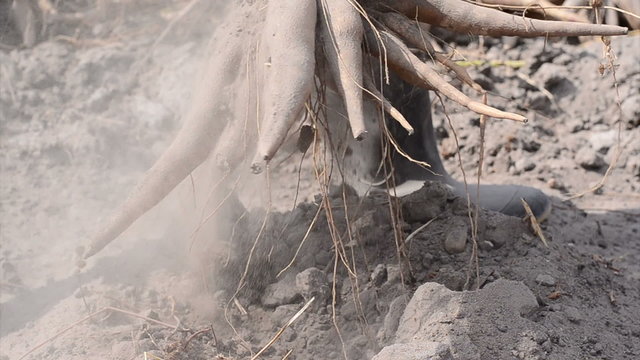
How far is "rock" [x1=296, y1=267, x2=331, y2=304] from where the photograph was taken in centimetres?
194

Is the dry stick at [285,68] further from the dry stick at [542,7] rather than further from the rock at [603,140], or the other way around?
the rock at [603,140]

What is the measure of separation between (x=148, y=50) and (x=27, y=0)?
504mm

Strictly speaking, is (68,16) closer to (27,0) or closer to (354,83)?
(27,0)

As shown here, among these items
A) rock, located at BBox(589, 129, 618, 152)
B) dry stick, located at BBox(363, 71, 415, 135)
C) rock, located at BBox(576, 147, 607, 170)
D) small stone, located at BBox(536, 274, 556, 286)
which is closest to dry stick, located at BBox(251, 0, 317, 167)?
dry stick, located at BBox(363, 71, 415, 135)

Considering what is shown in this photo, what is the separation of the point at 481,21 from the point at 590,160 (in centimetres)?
118

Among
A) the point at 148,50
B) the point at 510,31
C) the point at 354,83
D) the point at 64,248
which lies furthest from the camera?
the point at 148,50

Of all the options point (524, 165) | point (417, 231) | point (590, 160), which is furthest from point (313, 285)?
point (590, 160)

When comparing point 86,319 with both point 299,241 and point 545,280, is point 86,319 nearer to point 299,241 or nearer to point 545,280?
point 299,241

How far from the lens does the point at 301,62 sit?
5.81 feet

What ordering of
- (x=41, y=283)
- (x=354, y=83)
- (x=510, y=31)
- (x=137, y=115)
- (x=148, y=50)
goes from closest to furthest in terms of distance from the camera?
(x=354, y=83) → (x=510, y=31) → (x=41, y=283) → (x=137, y=115) → (x=148, y=50)

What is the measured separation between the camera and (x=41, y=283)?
2209 millimetres

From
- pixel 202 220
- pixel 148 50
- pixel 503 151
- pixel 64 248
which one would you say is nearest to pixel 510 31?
pixel 202 220

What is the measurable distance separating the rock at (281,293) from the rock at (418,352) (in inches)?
17.0

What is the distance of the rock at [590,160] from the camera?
2.97 m
